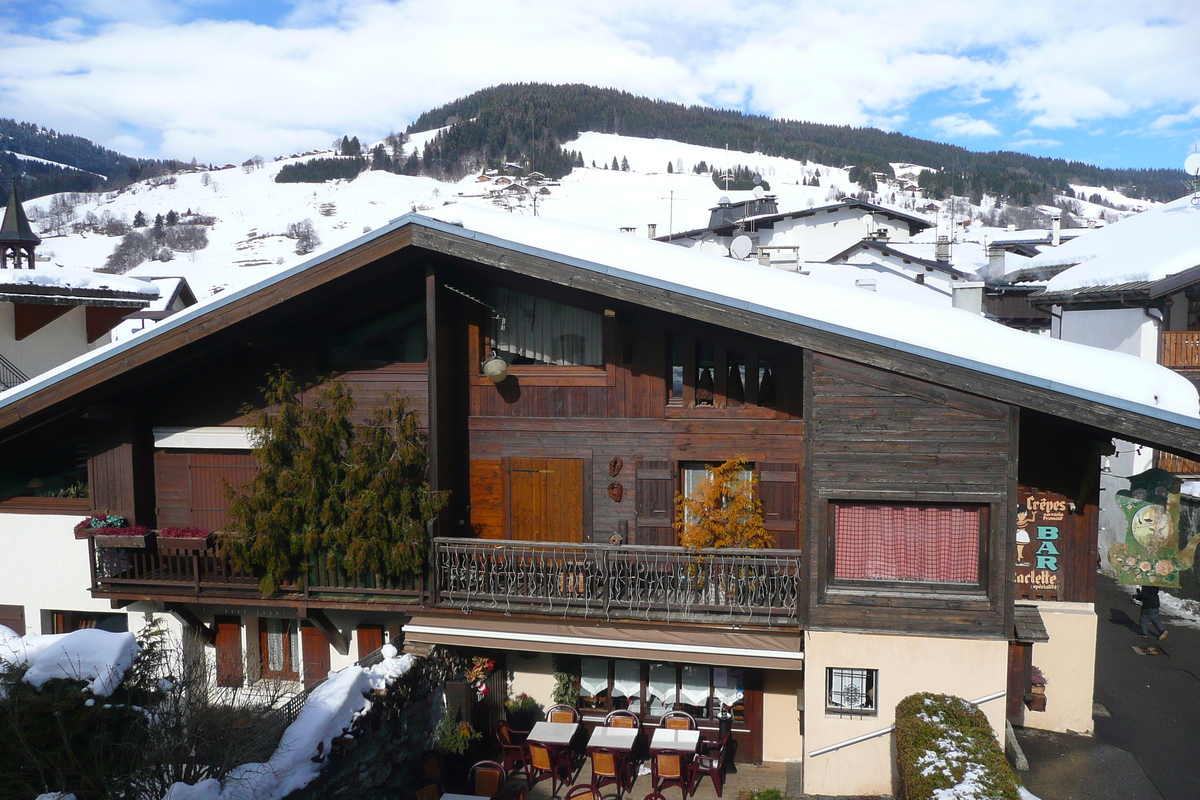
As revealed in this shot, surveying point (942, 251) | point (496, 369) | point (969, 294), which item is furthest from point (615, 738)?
point (942, 251)

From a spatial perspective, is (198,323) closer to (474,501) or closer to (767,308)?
(474,501)

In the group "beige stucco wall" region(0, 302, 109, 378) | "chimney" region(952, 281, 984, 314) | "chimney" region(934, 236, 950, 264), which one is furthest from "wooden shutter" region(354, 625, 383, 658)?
"chimney" region(934, 236, 950, 264)

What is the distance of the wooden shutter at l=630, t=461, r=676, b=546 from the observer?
40.2 feet

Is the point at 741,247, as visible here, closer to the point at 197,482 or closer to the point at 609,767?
the point at 609,767

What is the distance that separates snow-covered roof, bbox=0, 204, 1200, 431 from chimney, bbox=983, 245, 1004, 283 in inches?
985

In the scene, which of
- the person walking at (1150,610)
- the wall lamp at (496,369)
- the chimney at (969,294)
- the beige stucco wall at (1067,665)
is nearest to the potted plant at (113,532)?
the wall lamp at (496,369)

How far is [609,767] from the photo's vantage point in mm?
→ 11344

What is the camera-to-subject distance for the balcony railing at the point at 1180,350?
71.9 ft

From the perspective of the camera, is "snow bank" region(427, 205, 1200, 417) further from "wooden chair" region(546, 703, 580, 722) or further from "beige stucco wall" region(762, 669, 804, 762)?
"wooden chair" region(546, 703, 580, 722)

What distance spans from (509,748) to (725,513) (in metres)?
4.72

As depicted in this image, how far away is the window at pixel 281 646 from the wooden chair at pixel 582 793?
5.17m

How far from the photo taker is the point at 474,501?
1280 cm

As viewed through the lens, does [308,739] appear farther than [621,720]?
No

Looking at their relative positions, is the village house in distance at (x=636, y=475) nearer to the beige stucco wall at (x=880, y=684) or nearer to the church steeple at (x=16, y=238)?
the beige stucco wall at (x=880, y=684)
